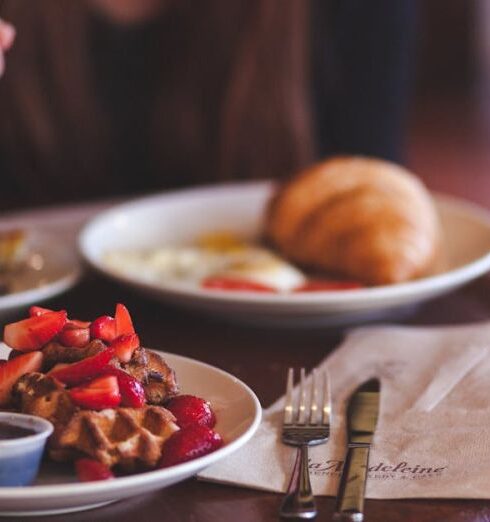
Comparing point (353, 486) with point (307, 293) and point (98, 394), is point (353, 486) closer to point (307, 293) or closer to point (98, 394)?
point (98, 394)

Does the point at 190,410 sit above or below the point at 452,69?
above

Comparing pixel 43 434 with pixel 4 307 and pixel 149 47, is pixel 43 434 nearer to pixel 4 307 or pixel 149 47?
pixel 4 307

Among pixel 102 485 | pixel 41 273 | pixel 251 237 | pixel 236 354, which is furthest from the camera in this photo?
pixel 251 237

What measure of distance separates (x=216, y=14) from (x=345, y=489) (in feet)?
5.01

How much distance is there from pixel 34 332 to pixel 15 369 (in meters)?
0.03

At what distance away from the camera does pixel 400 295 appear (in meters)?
1.07

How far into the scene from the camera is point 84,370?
0.67 metres

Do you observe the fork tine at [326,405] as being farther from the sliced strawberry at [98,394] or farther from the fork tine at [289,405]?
the sliced strawberry at [98,394]

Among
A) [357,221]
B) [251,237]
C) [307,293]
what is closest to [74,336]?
[307,293]

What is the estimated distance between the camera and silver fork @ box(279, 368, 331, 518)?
66 cm

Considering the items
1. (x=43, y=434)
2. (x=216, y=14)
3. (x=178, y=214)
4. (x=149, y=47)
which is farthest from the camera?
(x=149, y=47)

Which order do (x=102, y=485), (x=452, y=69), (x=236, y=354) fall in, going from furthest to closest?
(x=452, y=69) < (x=236, y=354) < (x=102, y=485)

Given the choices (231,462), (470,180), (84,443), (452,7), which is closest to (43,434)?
(84,443)

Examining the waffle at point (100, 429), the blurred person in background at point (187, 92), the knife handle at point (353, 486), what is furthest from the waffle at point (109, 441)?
the blurred person in background at point (187, 92)
